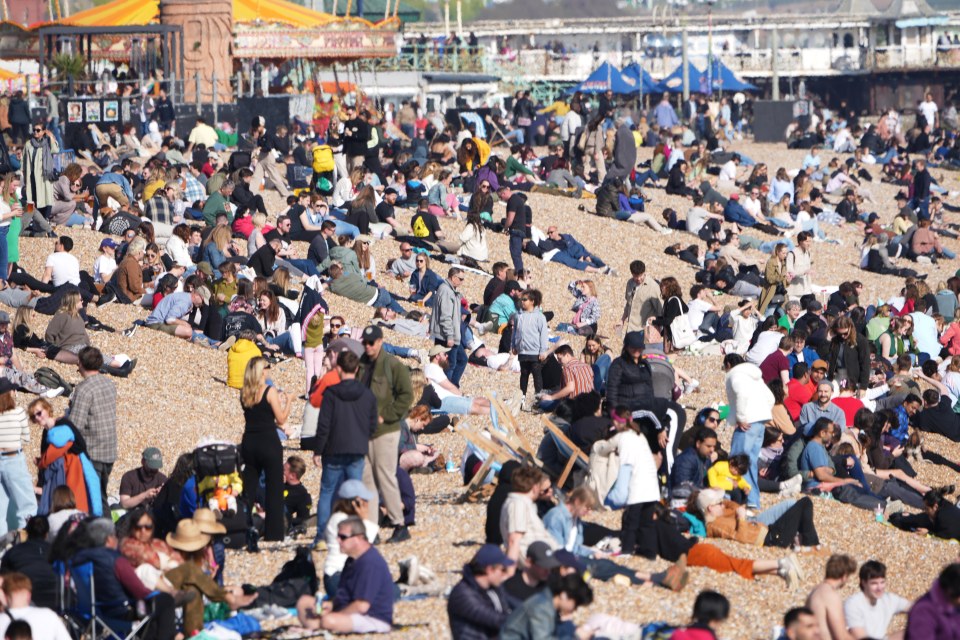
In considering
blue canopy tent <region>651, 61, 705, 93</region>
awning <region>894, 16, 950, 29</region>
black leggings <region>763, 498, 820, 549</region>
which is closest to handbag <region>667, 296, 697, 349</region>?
black leggings <region>763, 498, 820, 549</region>

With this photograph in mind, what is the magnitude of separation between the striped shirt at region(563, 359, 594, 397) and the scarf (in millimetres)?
8840

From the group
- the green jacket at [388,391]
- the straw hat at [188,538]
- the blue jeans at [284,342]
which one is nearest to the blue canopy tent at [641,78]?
the blue jeans at [284,342]

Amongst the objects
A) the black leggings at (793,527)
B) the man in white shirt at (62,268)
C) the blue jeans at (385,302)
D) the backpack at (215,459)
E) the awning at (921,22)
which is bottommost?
the black leggings at (793,527)

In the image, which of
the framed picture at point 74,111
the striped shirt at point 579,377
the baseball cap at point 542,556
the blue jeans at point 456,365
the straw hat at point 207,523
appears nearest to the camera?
the baseball cap at point 542,556

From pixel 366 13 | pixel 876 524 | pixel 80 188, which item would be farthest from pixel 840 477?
pixel 366 13

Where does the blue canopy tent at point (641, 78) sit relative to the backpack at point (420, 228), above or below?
above

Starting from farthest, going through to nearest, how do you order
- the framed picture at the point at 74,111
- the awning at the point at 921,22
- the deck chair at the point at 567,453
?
the awning at the point at 921,22 → the framed picture at the point at 74,111 → the deck chair at the point at 567,453

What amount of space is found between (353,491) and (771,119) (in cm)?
3557

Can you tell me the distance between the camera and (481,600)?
8938 millimetres

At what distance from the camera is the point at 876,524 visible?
549 inches

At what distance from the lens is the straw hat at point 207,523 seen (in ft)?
34.3

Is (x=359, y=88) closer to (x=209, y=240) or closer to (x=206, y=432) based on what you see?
(x=209, y=240)

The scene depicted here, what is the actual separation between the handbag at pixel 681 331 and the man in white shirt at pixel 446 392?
290 cm

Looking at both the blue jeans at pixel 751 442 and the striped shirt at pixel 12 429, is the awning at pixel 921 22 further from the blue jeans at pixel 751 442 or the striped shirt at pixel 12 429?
the striped shirt at pixel 12 429
